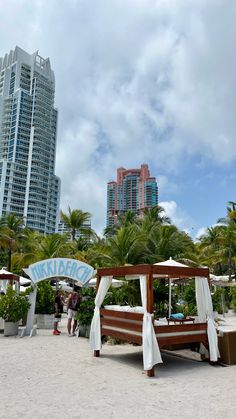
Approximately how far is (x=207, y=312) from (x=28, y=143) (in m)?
116

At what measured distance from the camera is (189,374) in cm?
730

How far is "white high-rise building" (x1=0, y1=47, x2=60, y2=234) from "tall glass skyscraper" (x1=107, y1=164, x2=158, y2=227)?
35843 millimetres

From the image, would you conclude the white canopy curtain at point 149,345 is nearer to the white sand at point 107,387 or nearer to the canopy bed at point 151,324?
the canopy bed at point 151,324

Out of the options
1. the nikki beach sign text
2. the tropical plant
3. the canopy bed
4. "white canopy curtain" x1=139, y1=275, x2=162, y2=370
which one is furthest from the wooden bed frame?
the tropical plant

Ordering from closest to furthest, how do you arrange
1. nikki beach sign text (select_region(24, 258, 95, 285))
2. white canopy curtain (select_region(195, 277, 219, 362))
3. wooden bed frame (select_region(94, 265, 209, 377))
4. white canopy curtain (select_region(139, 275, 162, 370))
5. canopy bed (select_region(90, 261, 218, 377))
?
white canopy curtain (select_region(139, 275, 162, 370)) → canopy bed (select_region(90, 261, 218, 377)) → wooden bed frame (select_region(94, 265, 209, 377)) → white canopy curtain (select_region(195, 277, 219, 362)) → nikki beach sign text (select_region(24, 258, 95, 285))

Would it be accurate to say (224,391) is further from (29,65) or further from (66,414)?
(29,65)

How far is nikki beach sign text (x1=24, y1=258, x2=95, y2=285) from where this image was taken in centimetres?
1363

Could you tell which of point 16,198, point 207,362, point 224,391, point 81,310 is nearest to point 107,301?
point 81,310

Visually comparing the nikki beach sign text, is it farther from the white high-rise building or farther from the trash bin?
the white high-rise building

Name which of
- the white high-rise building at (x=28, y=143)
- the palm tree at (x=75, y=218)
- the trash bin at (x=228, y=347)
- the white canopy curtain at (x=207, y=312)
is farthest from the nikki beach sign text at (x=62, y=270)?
the white high-rise building at (x=28, y=143)

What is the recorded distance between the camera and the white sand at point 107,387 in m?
4.91

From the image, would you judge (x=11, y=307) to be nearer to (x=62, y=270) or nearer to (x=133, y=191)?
(x=62, y=270)

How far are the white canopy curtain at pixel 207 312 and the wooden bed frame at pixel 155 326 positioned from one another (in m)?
0.15

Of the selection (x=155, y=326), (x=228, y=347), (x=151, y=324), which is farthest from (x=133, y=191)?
(x=151, y=324)
